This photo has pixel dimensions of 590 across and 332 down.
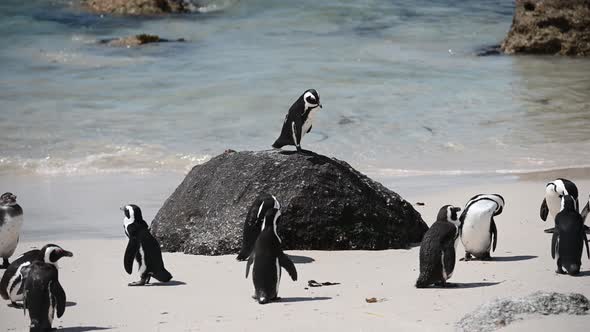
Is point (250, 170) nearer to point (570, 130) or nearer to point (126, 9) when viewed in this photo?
point (570, 130)

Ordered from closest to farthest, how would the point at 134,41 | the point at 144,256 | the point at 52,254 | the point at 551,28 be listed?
the point at 52,254
the point at 144,256
the point at 551,28
the point at 134,41

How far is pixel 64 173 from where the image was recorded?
12.9 meters

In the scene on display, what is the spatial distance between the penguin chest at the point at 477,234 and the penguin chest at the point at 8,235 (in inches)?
130

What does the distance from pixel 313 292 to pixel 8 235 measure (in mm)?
2468

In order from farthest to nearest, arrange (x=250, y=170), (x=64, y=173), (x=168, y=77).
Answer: (x=168, y=77) → (x=64, y=173) → (x=250, y=170)

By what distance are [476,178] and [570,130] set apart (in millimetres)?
3580

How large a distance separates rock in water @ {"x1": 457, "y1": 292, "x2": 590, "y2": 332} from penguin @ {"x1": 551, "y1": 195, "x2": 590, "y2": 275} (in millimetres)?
1046

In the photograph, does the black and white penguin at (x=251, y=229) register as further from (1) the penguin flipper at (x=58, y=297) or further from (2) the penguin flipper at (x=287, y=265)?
(1) the penguin flipper at (x=58, y=297)

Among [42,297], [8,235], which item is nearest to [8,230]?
[8,235]

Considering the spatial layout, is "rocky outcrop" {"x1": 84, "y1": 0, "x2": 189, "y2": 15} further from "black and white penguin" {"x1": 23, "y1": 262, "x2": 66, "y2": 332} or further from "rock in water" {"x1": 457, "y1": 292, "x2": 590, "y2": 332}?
"rock in water" {"x1": 457, "y1": 292, "x2": 590, "y2": 332}

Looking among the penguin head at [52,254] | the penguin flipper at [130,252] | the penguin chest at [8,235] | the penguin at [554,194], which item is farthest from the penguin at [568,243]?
the penguin chest at [8,235]

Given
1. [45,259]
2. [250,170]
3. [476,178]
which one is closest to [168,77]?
[476,178]

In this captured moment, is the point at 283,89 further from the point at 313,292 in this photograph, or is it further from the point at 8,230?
the point at 313,292

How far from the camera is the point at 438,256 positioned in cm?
680
